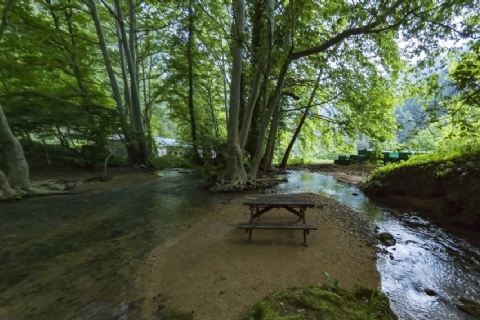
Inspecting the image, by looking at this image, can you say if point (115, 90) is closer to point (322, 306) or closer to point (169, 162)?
point (169, 162)

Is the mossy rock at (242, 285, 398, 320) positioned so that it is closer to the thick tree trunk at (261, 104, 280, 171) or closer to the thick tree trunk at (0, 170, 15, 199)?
the thick tree trunk at (0, 170, 15, 199)

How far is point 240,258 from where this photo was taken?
136 inches

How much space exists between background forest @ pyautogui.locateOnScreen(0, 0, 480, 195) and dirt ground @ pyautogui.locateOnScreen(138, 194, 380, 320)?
147 inches

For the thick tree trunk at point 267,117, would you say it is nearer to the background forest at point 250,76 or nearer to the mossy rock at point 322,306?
the background forest at point 250,76

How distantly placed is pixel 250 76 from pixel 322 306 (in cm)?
1275

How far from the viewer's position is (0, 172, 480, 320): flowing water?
248 cm

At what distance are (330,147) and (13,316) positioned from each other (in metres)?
18.5

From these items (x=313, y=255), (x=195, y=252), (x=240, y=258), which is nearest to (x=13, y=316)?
(x=195, y=252)

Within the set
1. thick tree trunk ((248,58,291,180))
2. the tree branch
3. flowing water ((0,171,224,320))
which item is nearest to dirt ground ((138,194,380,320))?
flowing water ((0,171,224,320))

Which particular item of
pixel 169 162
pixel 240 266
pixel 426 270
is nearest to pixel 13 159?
pixel 240 266

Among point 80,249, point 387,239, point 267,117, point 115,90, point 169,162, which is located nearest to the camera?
point 80,249

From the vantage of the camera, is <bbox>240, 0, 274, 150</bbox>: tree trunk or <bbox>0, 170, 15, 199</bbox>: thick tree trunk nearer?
<bbox>0, 170, 15, 199</bbox>: thick tree trunk

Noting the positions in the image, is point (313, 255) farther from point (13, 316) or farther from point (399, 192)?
point (399, 192)

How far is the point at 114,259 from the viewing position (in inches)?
139
